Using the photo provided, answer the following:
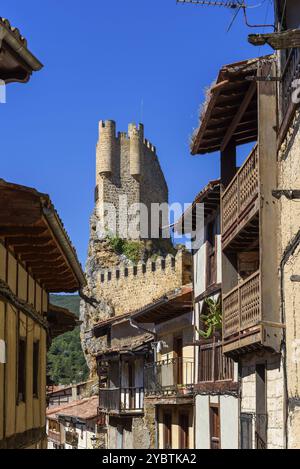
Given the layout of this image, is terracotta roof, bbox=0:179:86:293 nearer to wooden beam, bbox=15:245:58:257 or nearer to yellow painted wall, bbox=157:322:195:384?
wooden beam, bbox=15:245:58:257

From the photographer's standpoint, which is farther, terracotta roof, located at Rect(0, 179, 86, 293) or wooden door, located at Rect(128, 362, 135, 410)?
wooden door, located at Rect(128, 362, 135, 410)

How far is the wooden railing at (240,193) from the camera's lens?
15.0 m

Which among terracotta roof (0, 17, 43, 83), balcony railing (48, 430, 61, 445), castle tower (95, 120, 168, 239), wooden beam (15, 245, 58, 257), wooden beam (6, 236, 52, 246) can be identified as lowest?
balcony railing (48, 430, 61, 445)

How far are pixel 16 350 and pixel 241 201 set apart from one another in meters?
5.19

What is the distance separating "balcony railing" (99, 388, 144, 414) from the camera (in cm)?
3491

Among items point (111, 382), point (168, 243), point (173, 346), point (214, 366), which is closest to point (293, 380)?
point (214, 366)

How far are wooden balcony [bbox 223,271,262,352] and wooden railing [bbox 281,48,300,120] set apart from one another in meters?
2.79

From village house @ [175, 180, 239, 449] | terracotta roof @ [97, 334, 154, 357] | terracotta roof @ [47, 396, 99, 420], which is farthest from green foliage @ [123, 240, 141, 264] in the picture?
village house @ [175, 180, 239, 449]

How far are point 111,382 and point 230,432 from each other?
20.0 metres

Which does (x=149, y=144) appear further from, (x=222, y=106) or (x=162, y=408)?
(x=222, y=106)

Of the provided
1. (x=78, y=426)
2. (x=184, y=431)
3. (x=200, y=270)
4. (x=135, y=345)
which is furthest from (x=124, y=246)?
(x=200, y=270)

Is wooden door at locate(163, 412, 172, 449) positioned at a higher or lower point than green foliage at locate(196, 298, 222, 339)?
lower

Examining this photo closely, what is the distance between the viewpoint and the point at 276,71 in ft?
47.9

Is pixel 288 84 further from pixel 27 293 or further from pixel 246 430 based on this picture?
pixel 246 430
